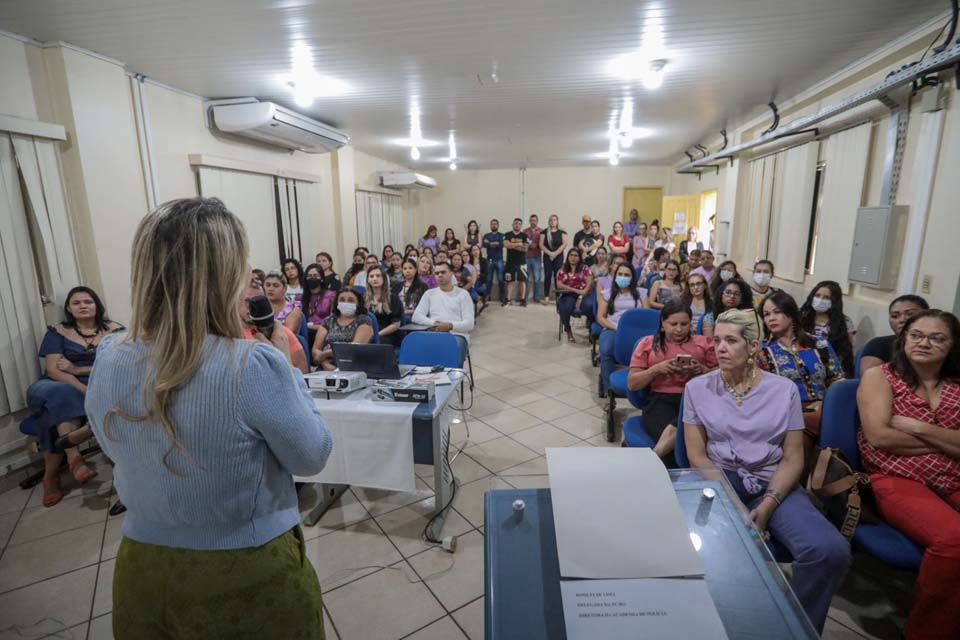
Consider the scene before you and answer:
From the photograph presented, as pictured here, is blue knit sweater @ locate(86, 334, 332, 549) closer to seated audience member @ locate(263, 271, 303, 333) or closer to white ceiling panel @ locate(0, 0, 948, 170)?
white ceiling panel @ locate(0, 0, 948, 170)

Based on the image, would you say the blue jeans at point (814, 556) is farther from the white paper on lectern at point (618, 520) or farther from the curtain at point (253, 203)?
the curtain at point (253, 203)

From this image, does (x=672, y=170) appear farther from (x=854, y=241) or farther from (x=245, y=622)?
(x=245, y=622)

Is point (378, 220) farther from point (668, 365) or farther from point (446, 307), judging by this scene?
point (668, 365)

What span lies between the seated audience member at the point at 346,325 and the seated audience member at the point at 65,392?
1.53 m

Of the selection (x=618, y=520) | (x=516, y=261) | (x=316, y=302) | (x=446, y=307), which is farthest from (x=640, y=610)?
(x=516, y=261)

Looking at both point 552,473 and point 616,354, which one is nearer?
point 552,473

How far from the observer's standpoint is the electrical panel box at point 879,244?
3619 mm

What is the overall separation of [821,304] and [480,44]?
3.25 m

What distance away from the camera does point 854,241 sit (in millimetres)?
3996

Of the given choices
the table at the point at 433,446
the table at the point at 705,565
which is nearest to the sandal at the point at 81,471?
→ the table at the point at 433,446

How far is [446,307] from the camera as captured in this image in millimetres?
4445

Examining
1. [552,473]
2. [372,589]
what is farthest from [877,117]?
[372,589]

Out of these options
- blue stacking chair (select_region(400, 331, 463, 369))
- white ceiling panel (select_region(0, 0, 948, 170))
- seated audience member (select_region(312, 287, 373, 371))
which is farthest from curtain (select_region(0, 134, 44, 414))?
blue stacking chair (select_region(400, 331, 463, 369))

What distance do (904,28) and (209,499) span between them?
515 centimetres
